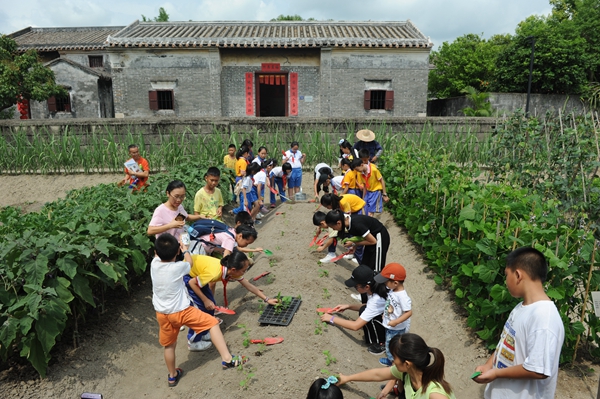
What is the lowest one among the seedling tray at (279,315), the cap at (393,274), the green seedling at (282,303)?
the seedling tray at (279,315)

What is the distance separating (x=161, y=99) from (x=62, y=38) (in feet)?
39.5

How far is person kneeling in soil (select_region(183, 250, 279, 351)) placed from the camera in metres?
4.01

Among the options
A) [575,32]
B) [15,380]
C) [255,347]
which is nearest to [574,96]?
[575,32]

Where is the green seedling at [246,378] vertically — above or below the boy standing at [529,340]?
below

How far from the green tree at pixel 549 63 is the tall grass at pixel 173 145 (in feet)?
38.8

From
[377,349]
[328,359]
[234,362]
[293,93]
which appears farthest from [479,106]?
[234,362]

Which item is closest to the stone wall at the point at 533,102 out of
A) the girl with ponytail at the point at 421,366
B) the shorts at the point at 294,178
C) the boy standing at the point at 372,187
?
the shorts at the point at 294,178

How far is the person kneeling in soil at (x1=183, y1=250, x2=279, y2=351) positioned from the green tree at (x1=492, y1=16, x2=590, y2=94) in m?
20.7

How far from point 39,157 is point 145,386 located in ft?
32.4

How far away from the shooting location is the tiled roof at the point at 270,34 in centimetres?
1641

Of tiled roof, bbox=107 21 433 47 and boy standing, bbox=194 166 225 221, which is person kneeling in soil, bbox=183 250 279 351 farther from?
tiled roof, bbox=107 21 433 47

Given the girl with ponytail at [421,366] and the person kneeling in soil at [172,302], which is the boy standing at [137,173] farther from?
the girl with ponytail at [421,366]

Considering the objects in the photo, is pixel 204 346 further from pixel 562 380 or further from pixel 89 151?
pixel 89 151

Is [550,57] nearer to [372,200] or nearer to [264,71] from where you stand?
[264,71]
